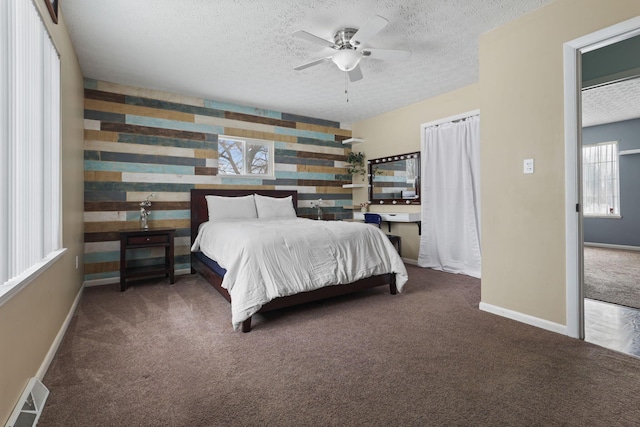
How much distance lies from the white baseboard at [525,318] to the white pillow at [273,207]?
283cm

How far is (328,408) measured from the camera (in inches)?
60.9

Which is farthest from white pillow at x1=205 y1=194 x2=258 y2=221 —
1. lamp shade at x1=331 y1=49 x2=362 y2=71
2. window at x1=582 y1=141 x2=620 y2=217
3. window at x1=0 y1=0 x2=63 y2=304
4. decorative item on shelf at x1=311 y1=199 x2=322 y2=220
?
window at x1=582 y1=141 x2=620 y2=217

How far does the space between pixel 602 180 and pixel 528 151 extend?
5.61 m

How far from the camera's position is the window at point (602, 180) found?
6245mm

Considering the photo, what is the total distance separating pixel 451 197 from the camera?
451cm

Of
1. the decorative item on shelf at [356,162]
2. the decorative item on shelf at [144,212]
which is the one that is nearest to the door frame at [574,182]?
the decorative item on shelf at [356,162]

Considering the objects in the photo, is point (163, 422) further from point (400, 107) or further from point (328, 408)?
point (400, 107)

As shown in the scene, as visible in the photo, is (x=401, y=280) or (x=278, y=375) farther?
(x=401, y=280)

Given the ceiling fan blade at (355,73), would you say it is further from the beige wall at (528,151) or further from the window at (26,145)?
the window at (26,145)

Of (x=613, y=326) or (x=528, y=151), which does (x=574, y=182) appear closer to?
(x=528, y=151)

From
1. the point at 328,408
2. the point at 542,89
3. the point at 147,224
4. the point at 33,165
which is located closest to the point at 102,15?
the point at 33,165

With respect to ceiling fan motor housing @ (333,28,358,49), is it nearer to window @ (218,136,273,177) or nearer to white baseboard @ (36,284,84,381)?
window @ (218,136,273,177)

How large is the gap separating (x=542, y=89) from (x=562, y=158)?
1.86 feet

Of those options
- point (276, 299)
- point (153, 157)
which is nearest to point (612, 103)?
point (276, 299)
